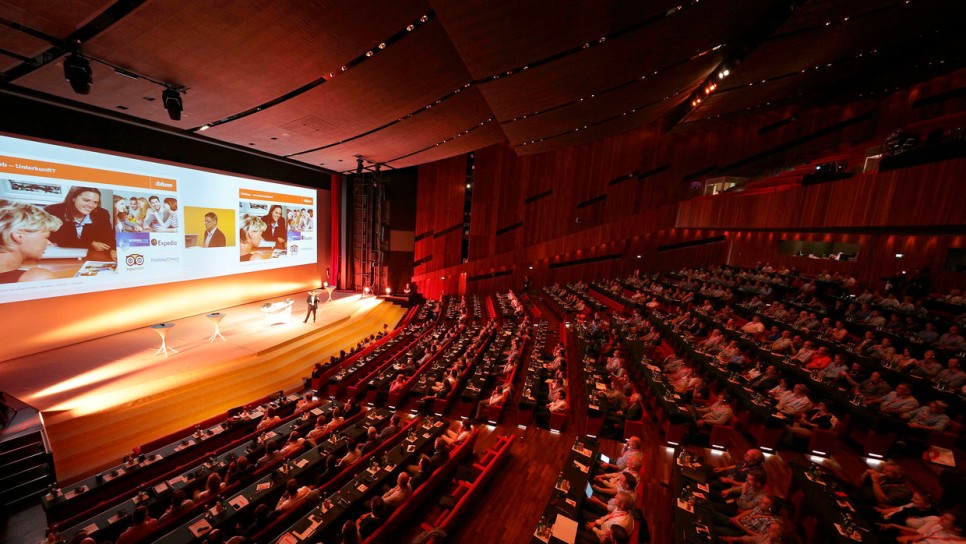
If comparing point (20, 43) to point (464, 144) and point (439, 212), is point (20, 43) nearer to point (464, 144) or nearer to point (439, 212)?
point (464, 144)

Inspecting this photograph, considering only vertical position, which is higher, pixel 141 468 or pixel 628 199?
pixel 628 199

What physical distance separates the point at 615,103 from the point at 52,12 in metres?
9.24

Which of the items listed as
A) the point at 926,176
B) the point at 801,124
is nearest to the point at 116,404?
the point at 926,176

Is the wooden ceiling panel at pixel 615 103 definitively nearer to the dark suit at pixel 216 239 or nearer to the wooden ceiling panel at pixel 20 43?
the wooden ceiling panel at pixel 20 43

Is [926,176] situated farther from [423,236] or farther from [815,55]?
[423,236]

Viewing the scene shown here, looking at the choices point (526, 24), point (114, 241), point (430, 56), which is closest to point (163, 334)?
point (114, 241)

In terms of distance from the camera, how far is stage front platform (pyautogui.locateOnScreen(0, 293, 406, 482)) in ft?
15.2

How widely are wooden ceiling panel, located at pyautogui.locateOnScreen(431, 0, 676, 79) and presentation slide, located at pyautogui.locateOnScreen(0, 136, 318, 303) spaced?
24.3 feet

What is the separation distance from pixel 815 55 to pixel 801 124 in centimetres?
631

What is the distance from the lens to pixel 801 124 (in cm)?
1230

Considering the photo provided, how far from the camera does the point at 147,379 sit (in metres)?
5.55

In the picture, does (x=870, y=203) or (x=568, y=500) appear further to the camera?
(x=870, y=203)

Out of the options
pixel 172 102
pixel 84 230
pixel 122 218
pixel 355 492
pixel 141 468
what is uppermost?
pixel 172 102

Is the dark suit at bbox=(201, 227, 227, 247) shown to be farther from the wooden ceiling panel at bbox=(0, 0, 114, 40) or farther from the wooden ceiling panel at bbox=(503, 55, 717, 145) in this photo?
the wooden ceiling panel at bbox=(503, 55, 717, 145)
